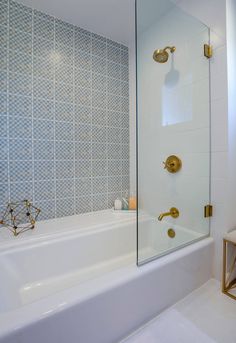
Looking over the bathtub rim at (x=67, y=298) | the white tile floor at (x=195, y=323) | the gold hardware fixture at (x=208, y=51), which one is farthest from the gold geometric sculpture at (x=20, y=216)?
the gold hardware fixture at (x=208, y=51)

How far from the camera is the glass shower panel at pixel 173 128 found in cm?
150

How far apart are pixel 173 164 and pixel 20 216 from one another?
1.36m

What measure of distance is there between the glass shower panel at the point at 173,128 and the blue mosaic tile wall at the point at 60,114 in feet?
1.95

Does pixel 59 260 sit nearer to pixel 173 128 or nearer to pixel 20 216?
pixel 20 216

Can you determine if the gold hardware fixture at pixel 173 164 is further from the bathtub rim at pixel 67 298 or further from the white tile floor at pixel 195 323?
the white tile floor at pixel 195 323

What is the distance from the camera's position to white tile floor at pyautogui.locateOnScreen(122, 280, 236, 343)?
3.39 ft

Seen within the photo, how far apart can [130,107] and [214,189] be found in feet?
4.28

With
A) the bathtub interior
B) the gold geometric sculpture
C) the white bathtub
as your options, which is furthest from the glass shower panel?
the gold geometric sculpture

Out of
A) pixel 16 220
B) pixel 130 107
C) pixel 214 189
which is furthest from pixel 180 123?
pixel 16 220

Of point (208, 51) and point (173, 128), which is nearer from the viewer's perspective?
point (208, 51)

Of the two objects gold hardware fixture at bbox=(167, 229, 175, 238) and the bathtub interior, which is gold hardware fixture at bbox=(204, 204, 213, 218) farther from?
the bathtub interior

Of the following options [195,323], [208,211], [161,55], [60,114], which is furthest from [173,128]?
[195,323]

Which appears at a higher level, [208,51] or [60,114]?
[208,51]

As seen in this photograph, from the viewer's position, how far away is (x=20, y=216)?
5.44 ft
